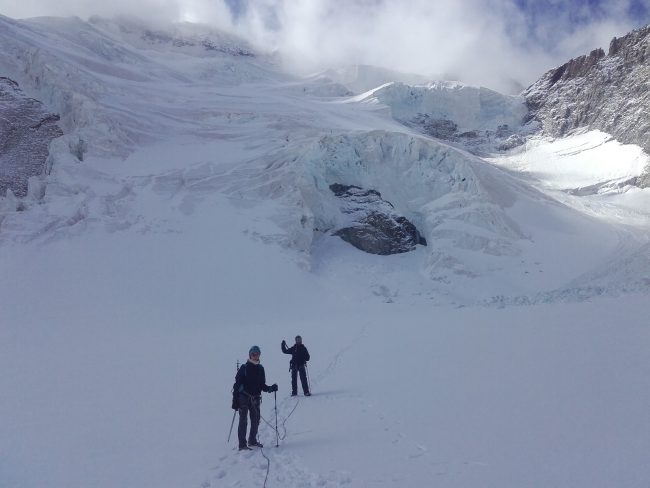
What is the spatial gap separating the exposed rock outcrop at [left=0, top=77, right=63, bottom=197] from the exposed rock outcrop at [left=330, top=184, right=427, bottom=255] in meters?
19.0

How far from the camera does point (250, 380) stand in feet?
24.5

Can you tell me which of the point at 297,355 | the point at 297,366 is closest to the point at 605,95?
the point at 297,355

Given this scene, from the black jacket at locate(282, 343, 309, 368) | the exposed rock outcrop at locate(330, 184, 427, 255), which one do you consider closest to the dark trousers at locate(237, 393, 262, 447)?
the black jacket at locate(282, 343, 309, 368)

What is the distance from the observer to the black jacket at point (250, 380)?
7417mm

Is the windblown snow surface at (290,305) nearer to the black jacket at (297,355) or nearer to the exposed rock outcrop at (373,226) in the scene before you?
the black jacket at (297,355)

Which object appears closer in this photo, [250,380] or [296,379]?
[250,380]

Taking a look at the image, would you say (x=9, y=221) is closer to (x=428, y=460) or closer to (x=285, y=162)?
(x=285, y=162)

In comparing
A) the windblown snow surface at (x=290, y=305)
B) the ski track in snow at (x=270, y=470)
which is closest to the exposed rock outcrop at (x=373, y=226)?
the windblown snow surface at (x=290, y=305)

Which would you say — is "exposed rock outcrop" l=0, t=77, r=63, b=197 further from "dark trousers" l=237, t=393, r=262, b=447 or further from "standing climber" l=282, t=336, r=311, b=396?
"dark trousers" l=237, t=393, r=262, b=447

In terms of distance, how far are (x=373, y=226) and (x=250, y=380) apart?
26311 millimetres

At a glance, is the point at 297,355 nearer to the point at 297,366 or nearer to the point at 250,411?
the point at 297,366

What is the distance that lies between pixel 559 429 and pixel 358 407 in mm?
3447

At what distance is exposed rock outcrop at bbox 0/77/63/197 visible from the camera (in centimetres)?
3069

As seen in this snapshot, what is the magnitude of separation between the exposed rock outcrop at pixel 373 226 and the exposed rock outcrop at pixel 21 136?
749 inches
